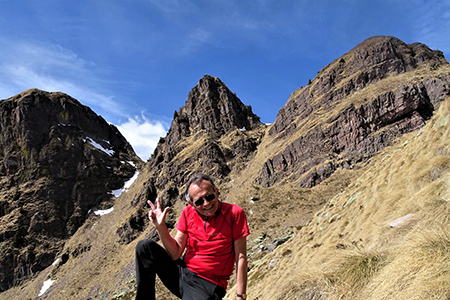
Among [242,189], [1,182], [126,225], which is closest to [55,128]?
[1,182]

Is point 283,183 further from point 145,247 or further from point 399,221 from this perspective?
point 145,247

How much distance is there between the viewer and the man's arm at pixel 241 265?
410cm

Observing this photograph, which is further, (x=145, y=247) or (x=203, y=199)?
(x=203, y=199)

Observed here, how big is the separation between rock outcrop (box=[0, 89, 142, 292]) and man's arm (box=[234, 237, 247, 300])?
96821mm

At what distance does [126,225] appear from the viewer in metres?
61.6

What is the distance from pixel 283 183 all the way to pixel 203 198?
38.2 m

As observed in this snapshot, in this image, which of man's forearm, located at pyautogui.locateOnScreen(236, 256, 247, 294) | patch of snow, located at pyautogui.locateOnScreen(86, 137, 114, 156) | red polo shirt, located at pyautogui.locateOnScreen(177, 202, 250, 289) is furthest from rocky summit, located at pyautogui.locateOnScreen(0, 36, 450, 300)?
red polo shirt, located at pyautogui.locateOnScreen(177, 202, 250, 289)

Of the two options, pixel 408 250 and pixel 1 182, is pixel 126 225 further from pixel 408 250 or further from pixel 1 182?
pixel 1 182

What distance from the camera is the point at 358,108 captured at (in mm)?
38375

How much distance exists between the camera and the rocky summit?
4910 millimetres

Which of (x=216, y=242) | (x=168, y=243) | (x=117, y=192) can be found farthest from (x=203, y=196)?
(x=117, y=192)

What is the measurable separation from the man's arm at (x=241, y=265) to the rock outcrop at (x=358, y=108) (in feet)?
112

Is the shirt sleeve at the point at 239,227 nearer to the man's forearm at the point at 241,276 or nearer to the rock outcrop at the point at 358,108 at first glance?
the man's forearm at the point at 241,276

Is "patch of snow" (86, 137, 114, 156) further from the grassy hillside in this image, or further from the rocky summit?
the grassy hillside
